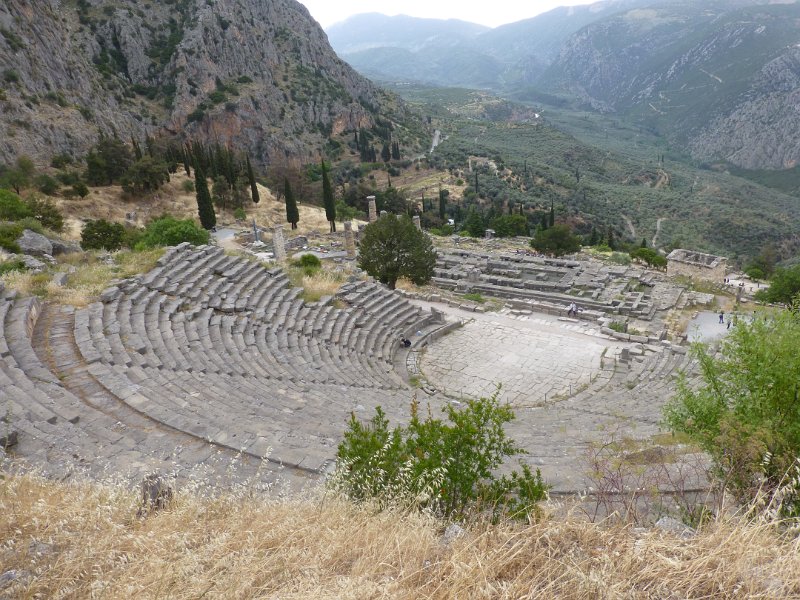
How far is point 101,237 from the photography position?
25641mm

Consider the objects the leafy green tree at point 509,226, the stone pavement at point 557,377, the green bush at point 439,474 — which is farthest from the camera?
the leafy green tree at point 509,226

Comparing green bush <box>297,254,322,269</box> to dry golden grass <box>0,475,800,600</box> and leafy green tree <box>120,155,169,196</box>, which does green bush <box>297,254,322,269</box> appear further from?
leafy green tree <box>120,155,169,196</box>

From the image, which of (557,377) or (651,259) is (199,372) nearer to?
(557,377)

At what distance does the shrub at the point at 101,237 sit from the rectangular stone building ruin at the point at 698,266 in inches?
1438

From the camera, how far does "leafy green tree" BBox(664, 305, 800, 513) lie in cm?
517

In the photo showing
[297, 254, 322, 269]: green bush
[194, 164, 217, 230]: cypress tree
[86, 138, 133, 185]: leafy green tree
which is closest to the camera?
[297, 254, 322, 269]: green bush

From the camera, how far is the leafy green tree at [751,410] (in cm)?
517

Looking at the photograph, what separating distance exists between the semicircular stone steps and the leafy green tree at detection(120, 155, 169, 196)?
25624 mm

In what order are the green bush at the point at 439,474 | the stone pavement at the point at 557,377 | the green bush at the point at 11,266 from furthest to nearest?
1. the green bush at the point at 11,266
2. the stone pavement at the point at 557,377
3. the green bush at the point at 439,474

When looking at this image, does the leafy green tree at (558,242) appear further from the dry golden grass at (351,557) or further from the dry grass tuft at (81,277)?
the dry golden grass at (351,557)

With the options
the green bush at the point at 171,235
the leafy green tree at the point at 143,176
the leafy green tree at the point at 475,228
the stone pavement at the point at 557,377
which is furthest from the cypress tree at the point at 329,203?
the stone pavement at the point at 557,377

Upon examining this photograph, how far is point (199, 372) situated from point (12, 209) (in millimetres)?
20479

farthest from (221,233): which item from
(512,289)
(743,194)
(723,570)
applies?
(743,194)

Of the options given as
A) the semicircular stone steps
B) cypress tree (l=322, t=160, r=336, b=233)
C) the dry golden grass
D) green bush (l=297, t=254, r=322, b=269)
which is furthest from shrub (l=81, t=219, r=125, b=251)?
the dry golden grass
